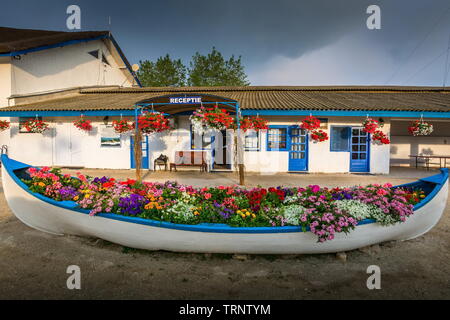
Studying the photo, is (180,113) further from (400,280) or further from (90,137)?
(400,280)

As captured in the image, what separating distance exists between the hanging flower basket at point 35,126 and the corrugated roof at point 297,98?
664 millimetres

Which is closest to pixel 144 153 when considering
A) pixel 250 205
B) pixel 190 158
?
pixel 190 158

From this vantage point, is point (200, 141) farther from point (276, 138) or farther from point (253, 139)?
point (276, 138)

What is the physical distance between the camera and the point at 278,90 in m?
16.0

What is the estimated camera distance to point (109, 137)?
1212cm

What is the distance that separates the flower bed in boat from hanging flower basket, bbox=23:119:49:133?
890 centimetres

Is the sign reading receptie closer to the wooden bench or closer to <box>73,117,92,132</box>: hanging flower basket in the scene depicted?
the wooden bench

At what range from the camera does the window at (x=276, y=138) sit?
11570 millimetres

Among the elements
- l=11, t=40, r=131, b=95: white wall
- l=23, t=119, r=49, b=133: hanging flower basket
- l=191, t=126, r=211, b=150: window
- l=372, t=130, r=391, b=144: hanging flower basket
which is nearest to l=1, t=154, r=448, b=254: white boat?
l=372, t=130, r=391, b=144: hanging flower basket

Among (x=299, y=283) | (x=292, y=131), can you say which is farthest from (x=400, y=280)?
(x=292, y=131)

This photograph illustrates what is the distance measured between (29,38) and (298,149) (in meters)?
21.1

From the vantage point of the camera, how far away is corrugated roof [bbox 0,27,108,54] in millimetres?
13047
